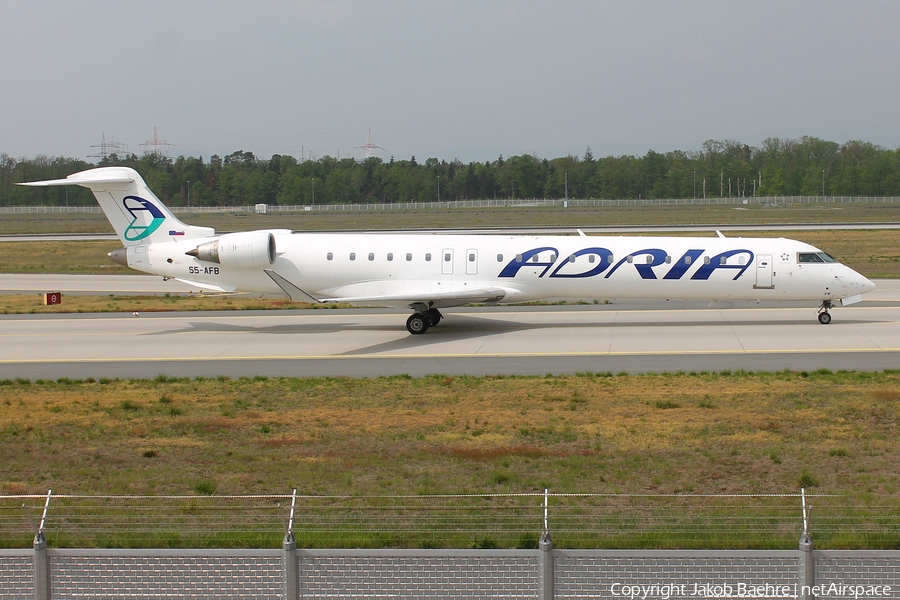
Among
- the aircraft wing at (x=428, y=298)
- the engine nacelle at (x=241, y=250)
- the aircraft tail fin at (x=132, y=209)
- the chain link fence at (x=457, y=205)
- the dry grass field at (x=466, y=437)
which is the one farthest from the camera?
the chain link fence at (x=457, y=205)

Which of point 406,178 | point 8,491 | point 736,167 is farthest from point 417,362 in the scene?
point 736,167

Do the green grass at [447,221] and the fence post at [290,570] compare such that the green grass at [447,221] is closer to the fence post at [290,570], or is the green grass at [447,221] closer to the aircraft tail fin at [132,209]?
the aircraft tail fin at [132,209]

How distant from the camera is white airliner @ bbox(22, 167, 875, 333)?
26609mm

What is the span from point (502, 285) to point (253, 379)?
9402 mm

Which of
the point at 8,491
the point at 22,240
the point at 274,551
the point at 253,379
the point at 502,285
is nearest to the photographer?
the point at 274,551

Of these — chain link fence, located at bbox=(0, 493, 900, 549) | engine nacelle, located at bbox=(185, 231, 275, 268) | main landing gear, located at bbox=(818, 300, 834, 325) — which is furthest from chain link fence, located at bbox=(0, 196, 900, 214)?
chain link fence, located at bbox=(0, 493, 900, 549)

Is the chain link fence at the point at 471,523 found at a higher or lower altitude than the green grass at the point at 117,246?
lower

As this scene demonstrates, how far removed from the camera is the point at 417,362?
74.9 feet

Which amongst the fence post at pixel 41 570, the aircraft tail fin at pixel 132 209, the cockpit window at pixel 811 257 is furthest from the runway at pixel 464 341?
the fence post at pixel 41 570

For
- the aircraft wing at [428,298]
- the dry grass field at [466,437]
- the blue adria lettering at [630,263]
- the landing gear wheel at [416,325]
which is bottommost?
the dry grass field at [466,437]

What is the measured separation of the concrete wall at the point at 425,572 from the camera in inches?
290

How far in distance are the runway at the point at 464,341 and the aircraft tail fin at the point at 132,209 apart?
3.09 meters

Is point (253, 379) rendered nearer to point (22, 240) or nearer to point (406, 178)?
point (22, 240)

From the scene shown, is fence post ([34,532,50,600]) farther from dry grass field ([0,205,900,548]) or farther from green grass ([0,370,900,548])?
dry grass field ([0,205,900,548])
